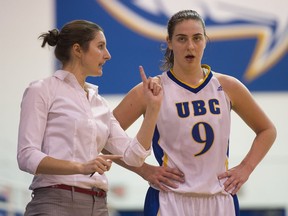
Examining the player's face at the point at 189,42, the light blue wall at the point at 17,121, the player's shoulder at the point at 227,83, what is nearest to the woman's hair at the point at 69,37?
the player's face at the point at 189,42

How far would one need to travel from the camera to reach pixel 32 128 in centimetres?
305

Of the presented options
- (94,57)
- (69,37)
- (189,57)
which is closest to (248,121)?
(189,57)

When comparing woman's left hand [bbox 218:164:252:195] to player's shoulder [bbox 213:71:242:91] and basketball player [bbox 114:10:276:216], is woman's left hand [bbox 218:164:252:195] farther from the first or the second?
player's shoulder [bbox 213:71:242:91]

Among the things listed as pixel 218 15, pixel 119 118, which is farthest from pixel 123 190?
pixel 119 118

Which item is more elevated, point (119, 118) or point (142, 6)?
point (142, 6)

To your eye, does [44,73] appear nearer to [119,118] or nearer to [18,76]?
[18,76]

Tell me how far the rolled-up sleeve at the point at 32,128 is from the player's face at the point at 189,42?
0.80m

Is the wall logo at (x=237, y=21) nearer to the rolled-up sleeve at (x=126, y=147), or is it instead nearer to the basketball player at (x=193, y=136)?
the basketball player at (x=193, y=136)

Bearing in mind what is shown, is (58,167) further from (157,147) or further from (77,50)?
(157,147)

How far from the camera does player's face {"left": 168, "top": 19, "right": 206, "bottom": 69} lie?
3615mm

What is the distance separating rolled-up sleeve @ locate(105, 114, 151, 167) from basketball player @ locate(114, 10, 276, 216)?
355 millimetres

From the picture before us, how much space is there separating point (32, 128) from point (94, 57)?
18.5 inches

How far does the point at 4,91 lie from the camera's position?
754 cm

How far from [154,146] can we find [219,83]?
0.44 metres
